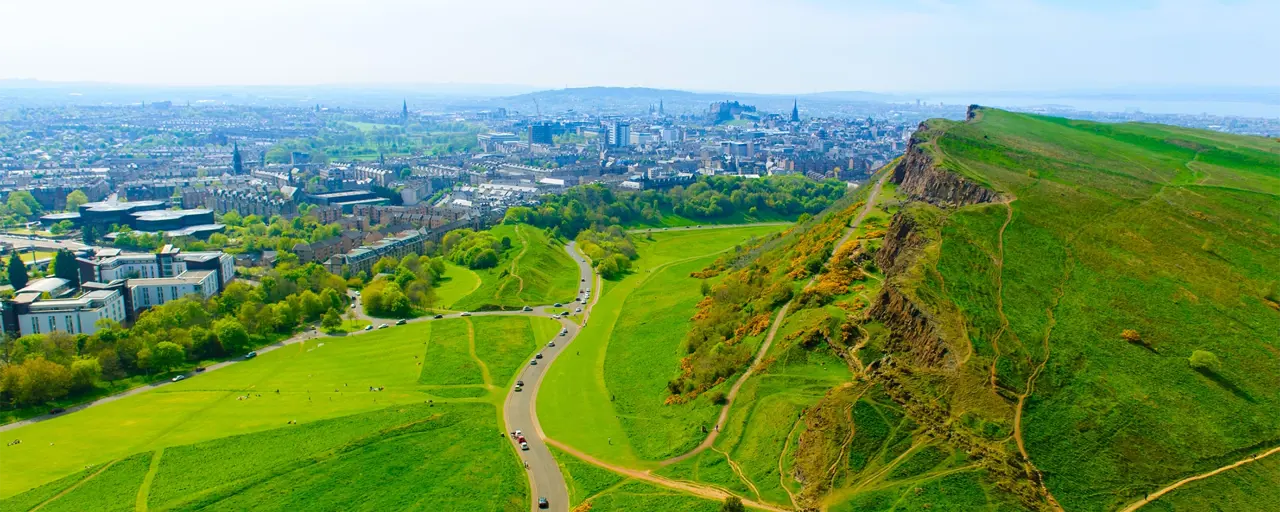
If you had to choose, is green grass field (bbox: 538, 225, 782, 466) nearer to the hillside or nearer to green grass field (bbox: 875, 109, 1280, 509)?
the hillside

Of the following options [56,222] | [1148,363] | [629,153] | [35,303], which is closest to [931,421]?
[1148,363]

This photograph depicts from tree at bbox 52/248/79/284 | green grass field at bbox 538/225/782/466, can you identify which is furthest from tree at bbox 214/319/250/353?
tree at bbox 52/248/79/284

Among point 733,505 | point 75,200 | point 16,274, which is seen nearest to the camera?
point 733,505

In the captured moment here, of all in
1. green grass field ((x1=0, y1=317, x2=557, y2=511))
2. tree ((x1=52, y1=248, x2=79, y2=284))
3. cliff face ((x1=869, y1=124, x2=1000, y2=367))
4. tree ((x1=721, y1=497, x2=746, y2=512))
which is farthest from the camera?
tree ((x1=52, y1=248, x2=79, y2=284))

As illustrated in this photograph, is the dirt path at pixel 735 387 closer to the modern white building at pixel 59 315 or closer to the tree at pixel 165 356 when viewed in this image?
the tree at pixel 165 356

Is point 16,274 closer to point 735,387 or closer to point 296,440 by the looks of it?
point 296,440

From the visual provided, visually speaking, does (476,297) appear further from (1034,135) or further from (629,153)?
(629,153)

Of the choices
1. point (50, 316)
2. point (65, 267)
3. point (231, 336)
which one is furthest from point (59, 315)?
point (65, 267)
